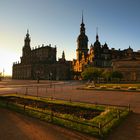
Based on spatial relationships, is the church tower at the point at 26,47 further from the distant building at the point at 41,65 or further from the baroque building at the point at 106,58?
the baroque building at the point at 106,58

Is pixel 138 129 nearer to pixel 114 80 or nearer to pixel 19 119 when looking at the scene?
pixel 19 119

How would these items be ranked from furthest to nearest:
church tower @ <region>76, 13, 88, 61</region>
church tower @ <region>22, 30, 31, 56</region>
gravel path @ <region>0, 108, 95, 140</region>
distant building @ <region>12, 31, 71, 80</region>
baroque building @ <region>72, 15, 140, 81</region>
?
church tower @ <region>22, 30, 31, 56</region> → distant building @ <region>12, 31, 71, 80</region> → church tower @ <region>76, 13, 88, 61</region> → baroque building @ <region>72, 15, 140, 81</region> → gravel path @ <region>0, 108, 95, 140</region>

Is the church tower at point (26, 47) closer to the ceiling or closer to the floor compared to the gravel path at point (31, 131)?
closer to the ceiling

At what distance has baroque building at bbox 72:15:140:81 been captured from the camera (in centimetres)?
8844

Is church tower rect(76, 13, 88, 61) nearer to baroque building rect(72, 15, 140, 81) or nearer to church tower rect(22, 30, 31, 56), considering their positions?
baroque building rect(72, 15, 140, 81)

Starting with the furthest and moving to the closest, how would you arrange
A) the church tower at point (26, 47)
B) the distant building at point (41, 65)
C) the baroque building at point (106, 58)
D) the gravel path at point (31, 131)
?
the church tower at point (26, 47), the distant building at point (41, 65), the baroque building at point (106, 58), the gravel path at point (31, 131)

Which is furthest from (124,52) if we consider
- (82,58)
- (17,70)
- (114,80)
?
(17,70)

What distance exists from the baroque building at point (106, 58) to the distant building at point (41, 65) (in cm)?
1193

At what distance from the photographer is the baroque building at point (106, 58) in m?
88.4

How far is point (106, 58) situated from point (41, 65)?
49425 millimetres

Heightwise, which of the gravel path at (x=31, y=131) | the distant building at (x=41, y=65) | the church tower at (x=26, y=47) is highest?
the church tower at (x=26, y=47)

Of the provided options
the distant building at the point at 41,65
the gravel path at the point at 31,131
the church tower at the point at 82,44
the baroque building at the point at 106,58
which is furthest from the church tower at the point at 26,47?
the gravel path at the point at 31,131

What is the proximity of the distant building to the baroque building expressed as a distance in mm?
11934

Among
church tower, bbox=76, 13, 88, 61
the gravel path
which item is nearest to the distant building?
church tower, bbox=76, 13, 88, 61
